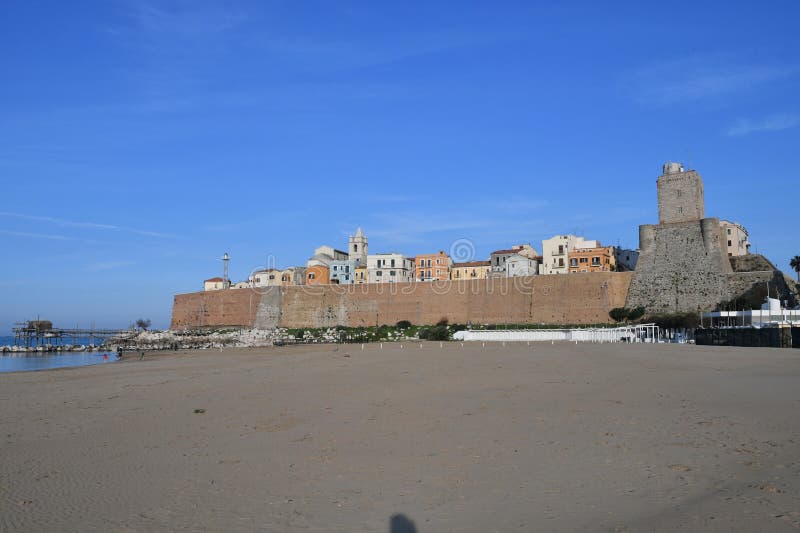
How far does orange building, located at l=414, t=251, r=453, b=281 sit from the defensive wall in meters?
11.6

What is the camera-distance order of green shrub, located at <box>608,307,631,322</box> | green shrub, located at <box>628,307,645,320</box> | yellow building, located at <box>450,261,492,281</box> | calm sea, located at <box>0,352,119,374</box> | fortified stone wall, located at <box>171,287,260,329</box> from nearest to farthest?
1. calm sea, located at <box>0,352,119,374</box>
2. green shrub, located at <box>628,307,645,320</box>
3. green shrub, located at <box>608,307,631,322</box>
4. fortified stone wall, located at <box>171,287,260,329</box>
5. yellow building, located at <box>450,261,492,281</box>

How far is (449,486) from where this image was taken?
4750mm

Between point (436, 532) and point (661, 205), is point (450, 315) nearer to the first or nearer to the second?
point (661, 205)

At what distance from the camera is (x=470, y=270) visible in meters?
64.6

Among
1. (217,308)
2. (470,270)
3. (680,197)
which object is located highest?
(680,197)

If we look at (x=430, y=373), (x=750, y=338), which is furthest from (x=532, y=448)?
(x=750, y=338)

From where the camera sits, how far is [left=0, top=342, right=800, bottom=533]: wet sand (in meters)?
4.07

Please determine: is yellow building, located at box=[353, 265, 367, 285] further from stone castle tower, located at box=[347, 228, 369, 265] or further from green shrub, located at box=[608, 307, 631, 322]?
green shrub, located at box=[608, 307, 631, 322]

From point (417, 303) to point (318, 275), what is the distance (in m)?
18.3

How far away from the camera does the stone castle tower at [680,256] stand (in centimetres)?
3819

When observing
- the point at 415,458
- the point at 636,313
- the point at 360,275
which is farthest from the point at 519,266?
the point at 415,458

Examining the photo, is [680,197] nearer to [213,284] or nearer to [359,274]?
[359,274]

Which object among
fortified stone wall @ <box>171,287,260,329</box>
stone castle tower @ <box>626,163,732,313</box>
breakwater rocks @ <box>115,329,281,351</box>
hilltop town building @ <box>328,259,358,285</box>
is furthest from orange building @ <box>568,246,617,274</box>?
fortified stone wall @ <box>171,287,260,329</box>

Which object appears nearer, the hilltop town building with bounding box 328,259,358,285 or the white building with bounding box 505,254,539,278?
the white building with bounding box 505,254,539,278
